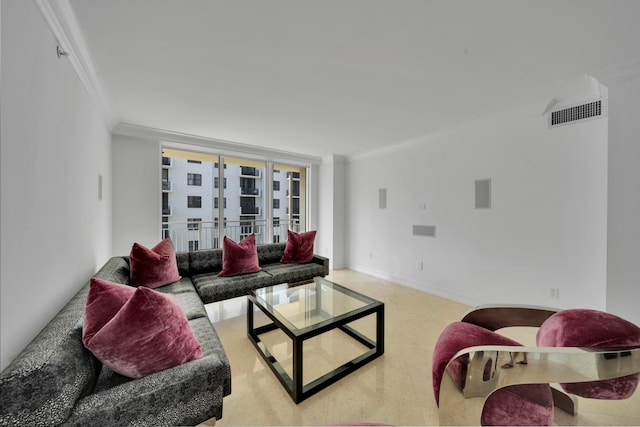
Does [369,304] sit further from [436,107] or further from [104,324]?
[436,107]

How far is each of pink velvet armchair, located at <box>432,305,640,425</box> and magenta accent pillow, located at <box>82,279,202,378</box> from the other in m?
1.35

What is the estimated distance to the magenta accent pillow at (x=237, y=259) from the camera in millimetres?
3035

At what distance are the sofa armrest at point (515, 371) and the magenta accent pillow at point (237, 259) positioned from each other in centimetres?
249

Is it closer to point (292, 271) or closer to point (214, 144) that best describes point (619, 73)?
point (292, 271)

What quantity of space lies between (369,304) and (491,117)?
8.70ft

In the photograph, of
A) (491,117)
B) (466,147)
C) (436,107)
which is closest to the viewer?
(436,107)

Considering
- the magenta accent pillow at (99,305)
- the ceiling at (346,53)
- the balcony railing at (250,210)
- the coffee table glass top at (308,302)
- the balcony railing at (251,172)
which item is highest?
the ceiling at (346,53)

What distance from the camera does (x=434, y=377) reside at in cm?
138

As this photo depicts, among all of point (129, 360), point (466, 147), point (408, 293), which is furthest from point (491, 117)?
point (129, 360)

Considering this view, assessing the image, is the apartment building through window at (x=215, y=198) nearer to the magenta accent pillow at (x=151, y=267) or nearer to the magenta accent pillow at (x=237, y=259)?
the magenta accent pillow at (x=237, y=259)

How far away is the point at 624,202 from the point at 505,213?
3.13 ft

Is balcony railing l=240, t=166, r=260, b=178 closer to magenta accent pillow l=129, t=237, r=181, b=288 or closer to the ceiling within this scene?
the ceiling

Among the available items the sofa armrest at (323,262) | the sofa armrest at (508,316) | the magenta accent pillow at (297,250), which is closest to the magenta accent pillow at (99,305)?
the sofa armrest at (508,316)

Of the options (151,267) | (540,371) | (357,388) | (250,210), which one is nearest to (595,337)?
(540,371)
